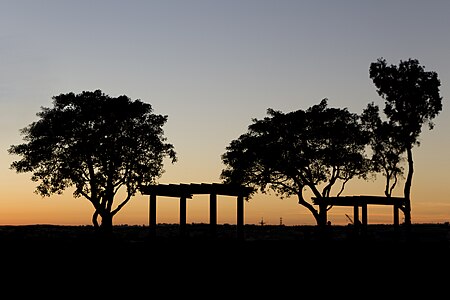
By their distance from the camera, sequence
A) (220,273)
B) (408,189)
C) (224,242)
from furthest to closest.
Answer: (408,189), (224,242), (220,273)

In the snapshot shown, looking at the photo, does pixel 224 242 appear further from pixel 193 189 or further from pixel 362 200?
pixel 362 200


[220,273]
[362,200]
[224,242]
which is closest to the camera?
[220,273]

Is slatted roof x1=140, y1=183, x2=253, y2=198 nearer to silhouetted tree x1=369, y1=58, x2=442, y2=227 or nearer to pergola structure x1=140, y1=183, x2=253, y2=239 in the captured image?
pergola structure x1=140, y1=183, x2=253, y2=239

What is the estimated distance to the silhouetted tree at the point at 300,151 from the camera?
57.2m

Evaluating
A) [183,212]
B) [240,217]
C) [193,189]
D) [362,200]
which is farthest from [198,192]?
[362,200]

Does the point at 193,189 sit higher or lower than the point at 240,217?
higher

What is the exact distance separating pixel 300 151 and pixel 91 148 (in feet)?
56.3

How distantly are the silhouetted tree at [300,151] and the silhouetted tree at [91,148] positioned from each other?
354 inches

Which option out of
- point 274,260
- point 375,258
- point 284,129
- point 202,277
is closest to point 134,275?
point 202,277

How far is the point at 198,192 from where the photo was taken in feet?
122

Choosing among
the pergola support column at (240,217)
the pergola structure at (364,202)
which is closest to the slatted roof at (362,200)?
the pergola structure at (364,202)

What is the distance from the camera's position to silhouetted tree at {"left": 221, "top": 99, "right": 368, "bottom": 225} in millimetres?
57188

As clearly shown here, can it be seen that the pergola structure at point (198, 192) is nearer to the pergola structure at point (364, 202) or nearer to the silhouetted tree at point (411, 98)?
the pergola structure at point (364, 202)

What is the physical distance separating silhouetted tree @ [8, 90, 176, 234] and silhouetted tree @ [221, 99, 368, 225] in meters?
8.98
